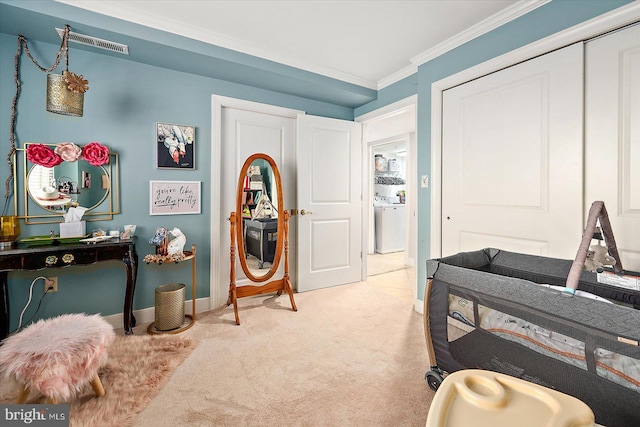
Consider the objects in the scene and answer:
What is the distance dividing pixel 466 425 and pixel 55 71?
3254mm

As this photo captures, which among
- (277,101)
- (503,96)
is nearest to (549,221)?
(503,96)

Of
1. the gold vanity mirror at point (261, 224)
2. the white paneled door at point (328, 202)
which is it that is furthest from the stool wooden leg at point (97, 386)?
the white paneled door at point (328, 202)

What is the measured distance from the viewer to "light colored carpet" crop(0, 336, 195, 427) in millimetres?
1416

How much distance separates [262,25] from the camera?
2.26 meters

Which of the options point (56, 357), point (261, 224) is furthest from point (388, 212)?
point (56, 357)

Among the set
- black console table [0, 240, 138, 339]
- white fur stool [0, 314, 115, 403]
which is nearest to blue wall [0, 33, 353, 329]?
black console table [0, 240, 138, 339]

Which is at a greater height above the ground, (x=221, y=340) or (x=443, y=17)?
(x=443, y=17)

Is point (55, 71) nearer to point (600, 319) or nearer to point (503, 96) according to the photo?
point (503, 96)

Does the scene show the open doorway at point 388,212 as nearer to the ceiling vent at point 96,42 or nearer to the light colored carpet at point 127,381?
the light colored carpet at point 127,381

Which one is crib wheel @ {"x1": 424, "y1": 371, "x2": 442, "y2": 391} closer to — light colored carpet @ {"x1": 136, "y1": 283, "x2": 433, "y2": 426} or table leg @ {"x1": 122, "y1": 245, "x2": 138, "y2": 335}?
light colored carpet @ {"x1": 136, "y1": 283, "x2": 433, "y2": 426}

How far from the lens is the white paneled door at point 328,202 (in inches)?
131

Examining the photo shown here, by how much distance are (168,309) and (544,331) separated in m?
2.46

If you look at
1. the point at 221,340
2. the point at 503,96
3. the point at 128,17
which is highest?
the point at 128,17

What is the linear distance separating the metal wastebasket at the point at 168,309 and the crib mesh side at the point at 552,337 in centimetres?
205
